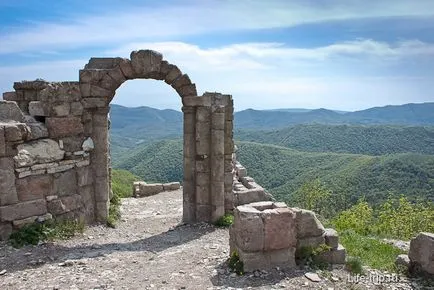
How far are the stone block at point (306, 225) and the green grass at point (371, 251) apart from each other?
1.76 metres

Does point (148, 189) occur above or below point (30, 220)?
below

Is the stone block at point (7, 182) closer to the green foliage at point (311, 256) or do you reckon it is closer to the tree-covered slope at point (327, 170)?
the green foliage at point (311, 256)

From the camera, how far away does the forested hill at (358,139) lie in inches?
4781

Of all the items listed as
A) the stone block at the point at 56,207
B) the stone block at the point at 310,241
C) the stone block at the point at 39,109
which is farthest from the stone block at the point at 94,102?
the stone block at the point at 310,241

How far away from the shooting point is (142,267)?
796 centimetres

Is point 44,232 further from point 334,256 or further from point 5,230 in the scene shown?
point 334,256

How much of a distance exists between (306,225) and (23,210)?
21.4ft

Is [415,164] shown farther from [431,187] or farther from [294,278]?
[294,278]

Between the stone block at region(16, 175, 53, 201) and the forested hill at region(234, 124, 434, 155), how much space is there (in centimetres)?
11403

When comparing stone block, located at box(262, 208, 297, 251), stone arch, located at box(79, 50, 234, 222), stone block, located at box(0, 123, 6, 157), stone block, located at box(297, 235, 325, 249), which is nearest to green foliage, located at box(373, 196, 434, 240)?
stone arch, located at box(79, 50, 234, 222)

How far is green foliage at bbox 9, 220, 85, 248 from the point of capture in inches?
360

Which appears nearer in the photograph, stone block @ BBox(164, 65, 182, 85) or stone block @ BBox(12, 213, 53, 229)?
stone block @ BBox(12, 213, 53, 229)

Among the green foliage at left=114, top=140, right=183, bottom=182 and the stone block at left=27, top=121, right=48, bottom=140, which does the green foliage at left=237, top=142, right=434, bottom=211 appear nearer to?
the green foliage at left=114, top=140, right=183, bottom=182

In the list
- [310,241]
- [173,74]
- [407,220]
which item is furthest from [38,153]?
[407,220]
